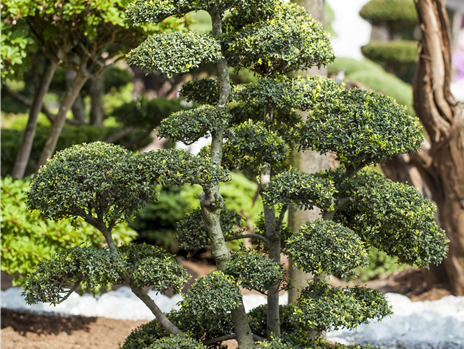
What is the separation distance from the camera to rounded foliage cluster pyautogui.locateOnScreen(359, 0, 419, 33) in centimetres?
1720

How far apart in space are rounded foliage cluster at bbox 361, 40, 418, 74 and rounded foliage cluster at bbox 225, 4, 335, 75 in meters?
15.0

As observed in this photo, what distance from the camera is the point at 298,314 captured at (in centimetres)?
305

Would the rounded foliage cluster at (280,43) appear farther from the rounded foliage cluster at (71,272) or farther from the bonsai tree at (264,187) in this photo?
the rounded foliage cluster at (71,272)

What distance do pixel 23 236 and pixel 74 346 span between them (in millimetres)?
1416

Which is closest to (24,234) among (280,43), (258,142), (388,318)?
(258,142)

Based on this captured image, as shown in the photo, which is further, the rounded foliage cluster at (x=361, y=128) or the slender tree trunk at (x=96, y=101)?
the slender tree trunk at (x=96, y=101)

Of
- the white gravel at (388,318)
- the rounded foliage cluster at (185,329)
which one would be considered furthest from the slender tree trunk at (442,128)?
the rounded foliage cluster at (185,329)

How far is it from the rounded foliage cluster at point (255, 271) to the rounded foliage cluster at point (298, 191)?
0.42m

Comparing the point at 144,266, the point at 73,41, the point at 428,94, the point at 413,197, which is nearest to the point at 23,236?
the point at 73,41

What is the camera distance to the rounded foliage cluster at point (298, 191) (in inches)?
118

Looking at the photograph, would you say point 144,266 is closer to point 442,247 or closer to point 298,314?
point 298,314

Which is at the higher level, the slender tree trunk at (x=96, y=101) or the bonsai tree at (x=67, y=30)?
the slender tree trunk at (x=96, y=101)

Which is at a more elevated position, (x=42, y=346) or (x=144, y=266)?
(x=144, y=266)

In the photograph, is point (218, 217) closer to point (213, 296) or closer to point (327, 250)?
point (213, 296)
